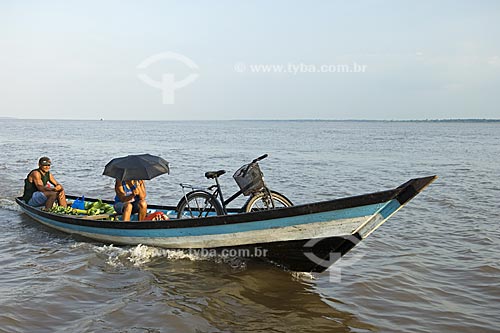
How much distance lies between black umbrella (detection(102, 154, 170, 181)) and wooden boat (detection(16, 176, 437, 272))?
0.85 meters

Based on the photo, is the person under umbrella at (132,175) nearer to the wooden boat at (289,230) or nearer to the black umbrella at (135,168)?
the black umbrella at (135,168)

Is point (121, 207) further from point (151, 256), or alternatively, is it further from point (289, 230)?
point (289, 230)

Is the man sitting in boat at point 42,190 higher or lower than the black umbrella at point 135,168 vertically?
lower

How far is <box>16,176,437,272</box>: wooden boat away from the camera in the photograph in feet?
20.6

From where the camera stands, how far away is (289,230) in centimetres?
691

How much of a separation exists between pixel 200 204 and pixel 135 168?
133 cm

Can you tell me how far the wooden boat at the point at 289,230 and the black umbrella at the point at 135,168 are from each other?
2.78 feet

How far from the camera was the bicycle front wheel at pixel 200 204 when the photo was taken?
A: 828 centimetres

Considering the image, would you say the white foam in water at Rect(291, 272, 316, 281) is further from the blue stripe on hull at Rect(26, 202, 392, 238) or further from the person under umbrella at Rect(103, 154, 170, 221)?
the person under umbrella at Rect(103, 154, 170, 221)

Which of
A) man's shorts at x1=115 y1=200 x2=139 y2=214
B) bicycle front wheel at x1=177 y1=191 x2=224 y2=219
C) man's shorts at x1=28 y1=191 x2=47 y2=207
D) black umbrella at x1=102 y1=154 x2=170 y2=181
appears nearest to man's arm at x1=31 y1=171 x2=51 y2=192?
man's shorts at x1=28 y1=191 x2=47 y2=207

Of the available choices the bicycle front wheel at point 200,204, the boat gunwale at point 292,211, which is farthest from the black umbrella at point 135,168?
the boat gunwale at point 292,211

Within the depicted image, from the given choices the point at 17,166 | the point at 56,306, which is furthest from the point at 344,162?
the point at 56,306

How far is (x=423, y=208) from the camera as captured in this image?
44.3ft

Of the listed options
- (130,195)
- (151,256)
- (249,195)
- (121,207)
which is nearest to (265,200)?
(249,195)
